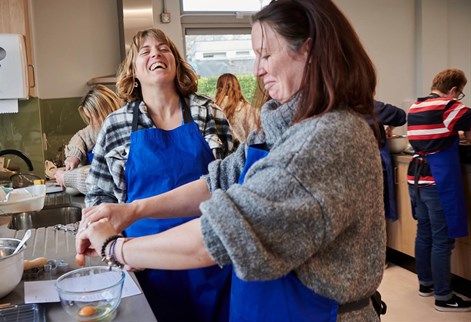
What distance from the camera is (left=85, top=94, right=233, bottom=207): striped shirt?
1.66m

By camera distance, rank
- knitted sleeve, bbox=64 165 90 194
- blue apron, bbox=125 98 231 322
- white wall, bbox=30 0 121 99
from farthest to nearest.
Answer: white wall, bbox=30 0 121 99, knitted sleeve, bbox=64 165 90 194, blue apron, bbox=125 98 231 322

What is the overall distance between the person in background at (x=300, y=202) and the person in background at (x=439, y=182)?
2.09m

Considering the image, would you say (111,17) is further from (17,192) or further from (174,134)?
(174,134)

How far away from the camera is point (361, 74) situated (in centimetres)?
89

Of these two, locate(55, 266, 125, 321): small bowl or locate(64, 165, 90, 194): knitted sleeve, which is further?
locate(64, 165, 90, 194): knitted sleeve

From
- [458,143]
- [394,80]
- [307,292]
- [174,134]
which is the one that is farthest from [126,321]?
[394,80]

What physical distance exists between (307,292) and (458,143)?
7.65 feet

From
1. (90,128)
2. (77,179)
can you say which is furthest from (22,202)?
(90,128)

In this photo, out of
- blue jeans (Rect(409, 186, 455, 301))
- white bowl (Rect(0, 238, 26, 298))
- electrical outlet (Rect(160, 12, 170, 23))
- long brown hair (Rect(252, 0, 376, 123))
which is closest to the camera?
long brown hair (Rect(252, 0, 376, 123))

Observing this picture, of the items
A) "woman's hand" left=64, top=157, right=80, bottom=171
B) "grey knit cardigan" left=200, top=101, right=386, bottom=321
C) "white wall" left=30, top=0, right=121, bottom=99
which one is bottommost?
"woman's hand" left=64, top=157, right=80, bottom=171

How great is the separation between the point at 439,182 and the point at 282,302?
7.20ft

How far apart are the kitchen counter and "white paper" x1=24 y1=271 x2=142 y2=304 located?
1 centimetres

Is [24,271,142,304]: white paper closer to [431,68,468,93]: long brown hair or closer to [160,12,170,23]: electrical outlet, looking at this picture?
[431,68,468,93]: long brown hair

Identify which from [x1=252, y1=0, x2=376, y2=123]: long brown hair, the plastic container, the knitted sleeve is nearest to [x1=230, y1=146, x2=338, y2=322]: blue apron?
[x1=252, y1=0, x2=376, y2=123]: long brown hair
